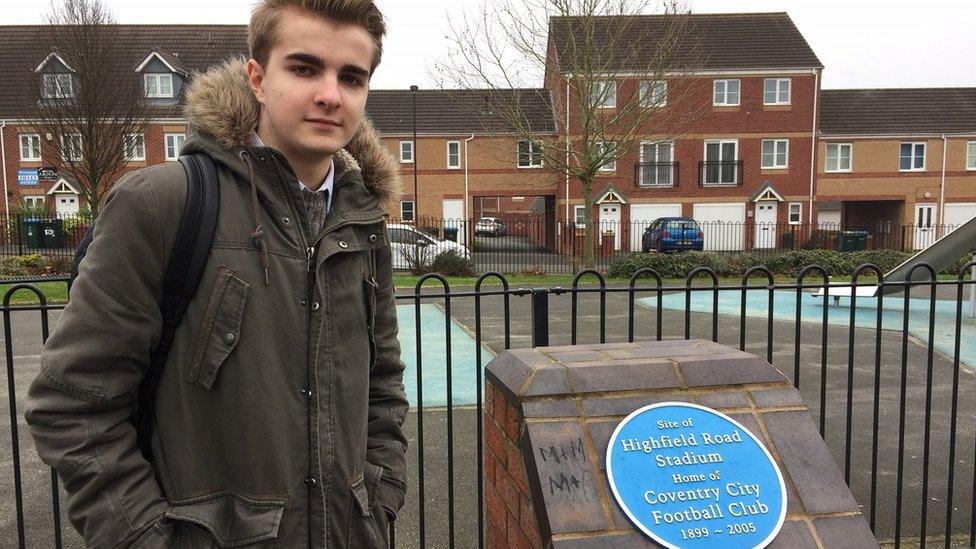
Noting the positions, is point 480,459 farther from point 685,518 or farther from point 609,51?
point 609,51

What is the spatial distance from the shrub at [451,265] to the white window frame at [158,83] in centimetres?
2279

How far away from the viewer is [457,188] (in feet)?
120

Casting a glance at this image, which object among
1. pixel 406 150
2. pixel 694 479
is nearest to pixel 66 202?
pixel 406 150

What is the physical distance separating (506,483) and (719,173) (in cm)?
3372

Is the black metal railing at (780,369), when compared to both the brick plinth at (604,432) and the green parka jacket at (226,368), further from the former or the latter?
the green parka jacket at (226,368)

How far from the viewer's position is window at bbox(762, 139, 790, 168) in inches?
1332

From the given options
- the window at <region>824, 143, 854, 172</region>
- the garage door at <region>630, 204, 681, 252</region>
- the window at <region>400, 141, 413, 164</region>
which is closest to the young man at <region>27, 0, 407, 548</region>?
the garage door at <region>630, 204, 681, 252</region>

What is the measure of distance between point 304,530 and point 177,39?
41.8m

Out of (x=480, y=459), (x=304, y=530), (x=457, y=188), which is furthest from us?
(x=457, y=188)

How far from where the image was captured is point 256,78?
1758 millimetres

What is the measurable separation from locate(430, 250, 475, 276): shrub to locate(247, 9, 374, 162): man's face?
698 inches

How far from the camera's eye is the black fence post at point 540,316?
3.25m

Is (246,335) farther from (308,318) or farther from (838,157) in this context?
(838,157)

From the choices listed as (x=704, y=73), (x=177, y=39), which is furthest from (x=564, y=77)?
(x=177, y=39)
